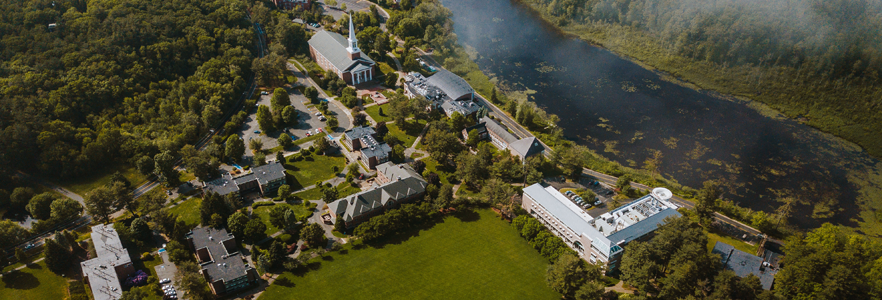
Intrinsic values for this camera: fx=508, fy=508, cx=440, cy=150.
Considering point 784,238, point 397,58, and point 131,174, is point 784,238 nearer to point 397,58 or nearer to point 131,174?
point 397,58

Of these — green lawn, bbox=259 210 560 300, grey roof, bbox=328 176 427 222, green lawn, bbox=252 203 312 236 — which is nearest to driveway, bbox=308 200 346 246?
green lawn, bbox=252 203 312 236

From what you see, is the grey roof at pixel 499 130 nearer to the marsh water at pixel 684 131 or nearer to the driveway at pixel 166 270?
the marsh water at pixel 684 131

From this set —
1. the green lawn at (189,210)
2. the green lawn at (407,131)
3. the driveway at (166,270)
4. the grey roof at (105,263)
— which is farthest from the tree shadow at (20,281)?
the green lawn at (407,131)

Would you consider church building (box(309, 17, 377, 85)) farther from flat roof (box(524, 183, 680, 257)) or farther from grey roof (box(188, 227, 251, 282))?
flat roof (box(524, 183, 680, 257))

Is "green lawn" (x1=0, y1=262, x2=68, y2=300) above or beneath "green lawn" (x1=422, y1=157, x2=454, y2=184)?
above

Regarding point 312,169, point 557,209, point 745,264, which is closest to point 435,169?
point 312,169

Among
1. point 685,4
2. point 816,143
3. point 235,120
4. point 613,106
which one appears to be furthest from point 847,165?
point 235,120

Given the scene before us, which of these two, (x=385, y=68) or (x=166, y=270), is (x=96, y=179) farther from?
(x=385, y=68)
